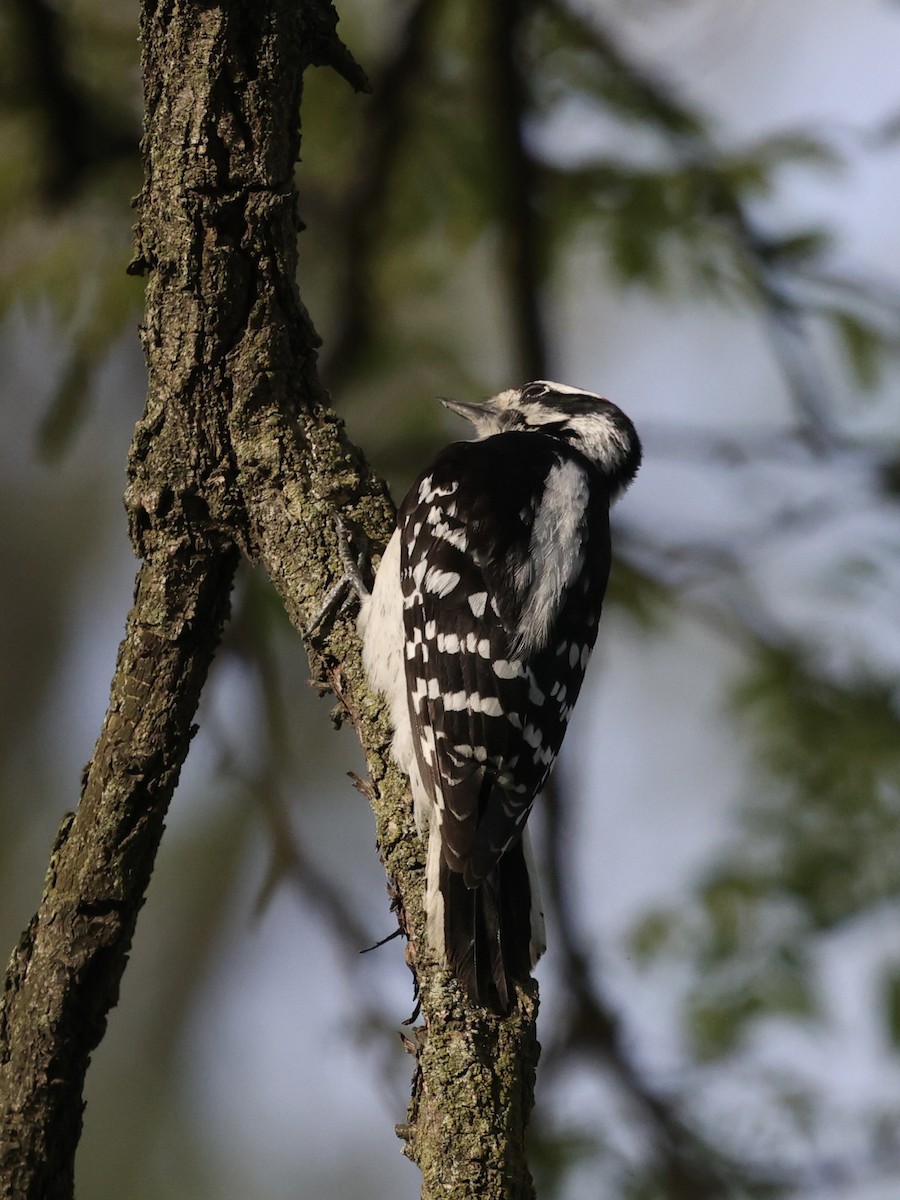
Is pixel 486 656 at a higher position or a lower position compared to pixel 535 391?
lower

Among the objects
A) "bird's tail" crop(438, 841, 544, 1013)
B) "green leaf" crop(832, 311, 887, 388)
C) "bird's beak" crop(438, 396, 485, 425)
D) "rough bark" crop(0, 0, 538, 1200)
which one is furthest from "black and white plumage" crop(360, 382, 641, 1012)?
"green leaf" crop(832, 311, 887, 388)

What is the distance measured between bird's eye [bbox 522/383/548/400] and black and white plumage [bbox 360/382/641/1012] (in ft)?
2.14

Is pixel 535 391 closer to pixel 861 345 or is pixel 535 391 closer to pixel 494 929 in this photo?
pixel 861 345

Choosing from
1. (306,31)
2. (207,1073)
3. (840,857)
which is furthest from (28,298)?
(207,1073)

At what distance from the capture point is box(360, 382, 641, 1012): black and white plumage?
3.05m

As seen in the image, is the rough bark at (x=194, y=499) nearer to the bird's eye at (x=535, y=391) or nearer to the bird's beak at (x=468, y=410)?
the bird's beak at (x=468, y=410)

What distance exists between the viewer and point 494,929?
2.92m

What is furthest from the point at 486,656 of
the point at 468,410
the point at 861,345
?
the point at 861,345

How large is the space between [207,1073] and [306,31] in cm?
834

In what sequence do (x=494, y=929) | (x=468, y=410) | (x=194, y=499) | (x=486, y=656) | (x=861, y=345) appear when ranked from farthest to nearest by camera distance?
A: (x=861, y=345) → (x=468, y=410) → (x=486, y=656) → (x=194, y=499) → (x=494, y=929)

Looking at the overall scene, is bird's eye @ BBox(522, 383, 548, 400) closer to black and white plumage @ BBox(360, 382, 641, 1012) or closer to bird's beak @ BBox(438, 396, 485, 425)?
bird's beak @ BBox(438, 396, 485, 425)

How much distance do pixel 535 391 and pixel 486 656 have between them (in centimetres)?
167

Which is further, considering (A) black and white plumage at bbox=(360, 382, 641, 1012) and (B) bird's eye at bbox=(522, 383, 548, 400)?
(B) bird's eye at bbox=(522, 383, 548, 400)

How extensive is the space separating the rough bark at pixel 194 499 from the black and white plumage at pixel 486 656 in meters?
0.11
